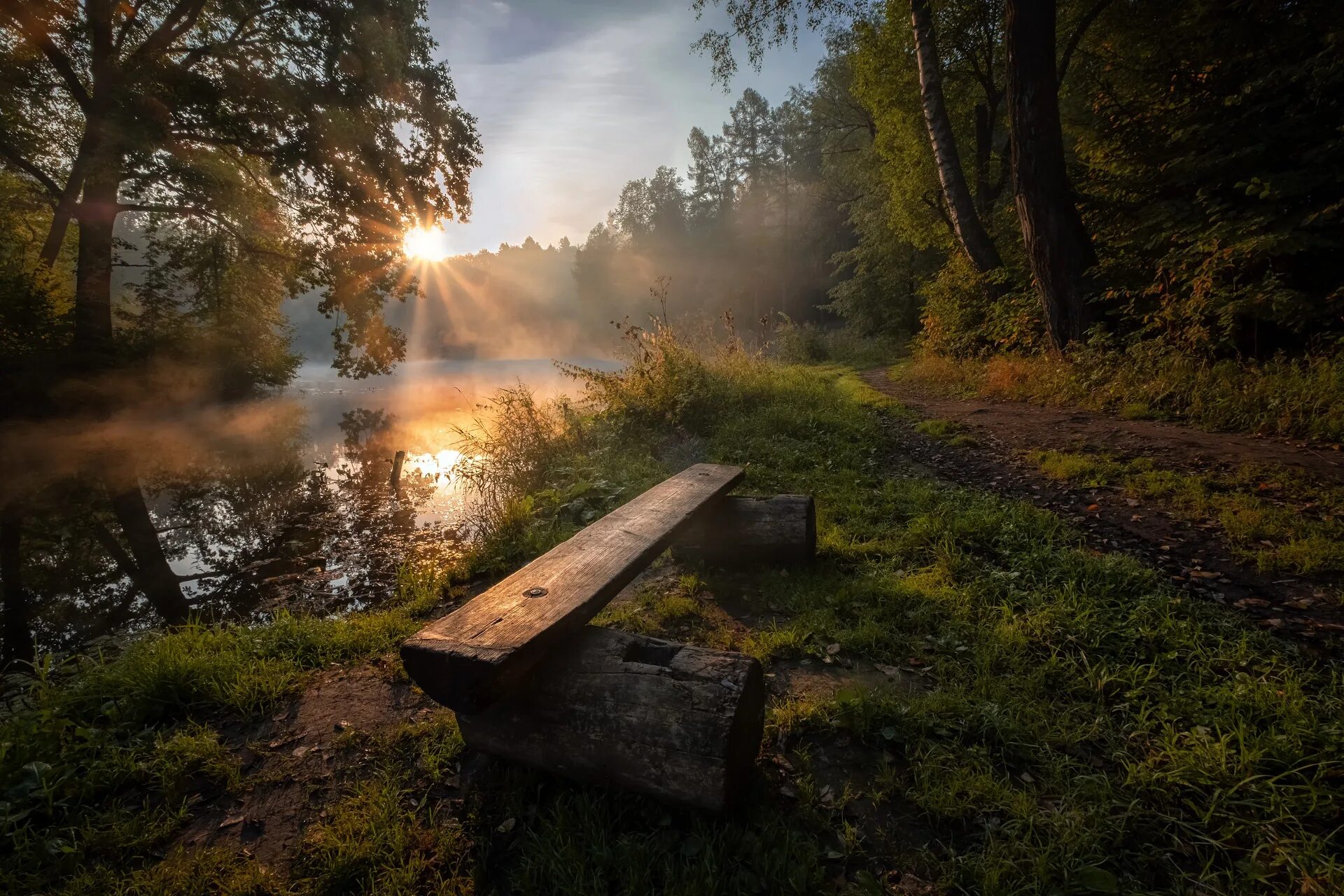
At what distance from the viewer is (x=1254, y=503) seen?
11.6 ft

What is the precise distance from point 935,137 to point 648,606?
36.4 ft

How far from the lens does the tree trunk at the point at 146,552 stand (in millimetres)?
4227

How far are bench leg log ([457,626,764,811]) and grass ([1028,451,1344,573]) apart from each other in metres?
3.38

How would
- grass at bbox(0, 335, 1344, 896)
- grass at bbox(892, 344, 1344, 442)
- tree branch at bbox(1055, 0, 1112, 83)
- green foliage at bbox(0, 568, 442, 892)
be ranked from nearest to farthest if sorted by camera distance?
1. grass at bbox(0, 335, 1344, 896)
2. green foliage at bbox(0, 568, 442, 892)
3. grass at bbox(892, 344, 1344, 442)
4. tree branch at bbox(1055, 0, 1112, 83)

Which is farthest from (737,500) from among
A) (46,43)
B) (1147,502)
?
(46,43)

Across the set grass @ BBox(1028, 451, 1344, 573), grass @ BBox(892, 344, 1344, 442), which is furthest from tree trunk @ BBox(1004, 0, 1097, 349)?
grass @ BBox(1028, 451, 1344, 573)

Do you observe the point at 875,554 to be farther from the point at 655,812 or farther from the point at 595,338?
the point at 595,338

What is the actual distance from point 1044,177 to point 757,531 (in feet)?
25.6

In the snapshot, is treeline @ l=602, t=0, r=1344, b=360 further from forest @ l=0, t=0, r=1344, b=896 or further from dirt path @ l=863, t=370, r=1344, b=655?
dirt path @ l=863, t=370, r=1344, b=655

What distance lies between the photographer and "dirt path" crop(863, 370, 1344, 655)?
2646mm

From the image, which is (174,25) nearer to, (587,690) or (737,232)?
(587,690)

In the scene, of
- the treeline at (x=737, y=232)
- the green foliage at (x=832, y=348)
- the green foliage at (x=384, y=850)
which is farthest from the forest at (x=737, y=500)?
the treeline at (x=737, y=232)

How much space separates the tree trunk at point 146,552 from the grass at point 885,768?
1356 millimetres

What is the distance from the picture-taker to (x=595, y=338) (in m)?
56.7
